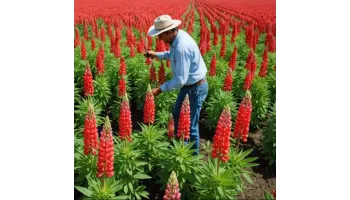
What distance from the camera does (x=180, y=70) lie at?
145 inches

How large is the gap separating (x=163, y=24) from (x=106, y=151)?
5.35 ft

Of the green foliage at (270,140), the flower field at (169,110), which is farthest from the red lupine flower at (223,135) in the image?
the green foliage at (270,140)

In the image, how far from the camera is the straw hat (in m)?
3.68

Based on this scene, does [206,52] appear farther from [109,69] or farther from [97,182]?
[97,182]

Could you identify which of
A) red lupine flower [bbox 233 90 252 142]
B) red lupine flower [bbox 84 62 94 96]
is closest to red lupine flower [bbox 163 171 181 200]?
red lupine flower [bbox 233 90 252 142]

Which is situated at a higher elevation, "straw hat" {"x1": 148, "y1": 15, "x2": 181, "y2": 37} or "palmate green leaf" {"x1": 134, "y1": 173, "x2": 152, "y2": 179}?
"straw hat" {"x1": 148, "y1": 15, "x2": 181, "y2": 37}

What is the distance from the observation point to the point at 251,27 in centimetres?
439

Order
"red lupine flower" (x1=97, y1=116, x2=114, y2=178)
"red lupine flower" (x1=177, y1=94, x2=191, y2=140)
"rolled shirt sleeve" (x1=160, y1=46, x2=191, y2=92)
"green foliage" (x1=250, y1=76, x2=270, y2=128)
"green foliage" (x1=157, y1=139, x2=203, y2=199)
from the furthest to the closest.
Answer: "green foliage" (x1=250, y1=76, x2=270, y2=128), "rolled shirt sleeve" (x1=160, y1=46, x2=191, y2=92), "green foliage" (x1=157, y1=139, x2=203, y2=199), "red lupine flower" (x1=177, y1=94, x2=191, y2=140), "red lupine flower" (x1=97, y1=116, x2=114, y2=178)

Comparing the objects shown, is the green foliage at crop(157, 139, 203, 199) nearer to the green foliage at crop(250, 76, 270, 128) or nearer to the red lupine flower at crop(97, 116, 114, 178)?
the red lupine flower at crop(97, 116, 114, 178)

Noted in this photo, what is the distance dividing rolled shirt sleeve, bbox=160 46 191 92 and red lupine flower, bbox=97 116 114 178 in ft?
3.51

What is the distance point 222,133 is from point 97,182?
4.10ft

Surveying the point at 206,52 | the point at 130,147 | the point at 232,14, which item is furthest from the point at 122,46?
the point at 130,147

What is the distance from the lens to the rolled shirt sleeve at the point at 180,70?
12.0 feet

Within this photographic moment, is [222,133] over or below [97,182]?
over
